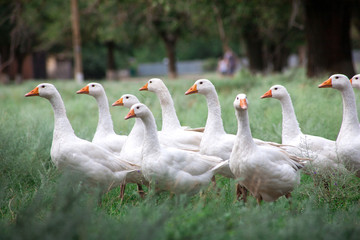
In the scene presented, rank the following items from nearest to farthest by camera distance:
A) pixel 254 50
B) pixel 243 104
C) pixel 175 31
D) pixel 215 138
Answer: pixel 243 104, pixel 215 138, pixel 254 50, pixel 175 31

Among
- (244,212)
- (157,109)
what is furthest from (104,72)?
(244,212)

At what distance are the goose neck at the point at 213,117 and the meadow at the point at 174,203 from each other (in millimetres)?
682

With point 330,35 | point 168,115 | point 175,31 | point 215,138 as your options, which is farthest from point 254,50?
point 215,138

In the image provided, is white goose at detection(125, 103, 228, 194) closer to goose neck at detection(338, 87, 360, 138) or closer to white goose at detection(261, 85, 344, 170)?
white goose at detection(261, 85, 344, 170)

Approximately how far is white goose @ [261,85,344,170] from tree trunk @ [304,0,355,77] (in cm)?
609

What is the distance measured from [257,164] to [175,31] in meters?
23.6

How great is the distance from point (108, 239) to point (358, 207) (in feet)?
8.25

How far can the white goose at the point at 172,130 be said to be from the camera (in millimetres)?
5469

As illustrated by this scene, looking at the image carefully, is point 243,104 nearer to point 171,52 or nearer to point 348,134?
point 348,134

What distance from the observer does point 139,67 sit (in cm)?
6244

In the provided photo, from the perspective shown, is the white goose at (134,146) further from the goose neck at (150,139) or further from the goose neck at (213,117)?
the goose neck at (213,117)

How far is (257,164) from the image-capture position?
407 cm

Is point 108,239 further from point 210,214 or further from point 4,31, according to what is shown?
point 4,31

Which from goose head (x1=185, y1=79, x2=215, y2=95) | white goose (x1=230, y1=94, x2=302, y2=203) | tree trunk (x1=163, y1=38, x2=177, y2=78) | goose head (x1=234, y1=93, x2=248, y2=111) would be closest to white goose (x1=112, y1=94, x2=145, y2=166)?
goose head (x1=185, y1=79, x2=215, y2=95)
